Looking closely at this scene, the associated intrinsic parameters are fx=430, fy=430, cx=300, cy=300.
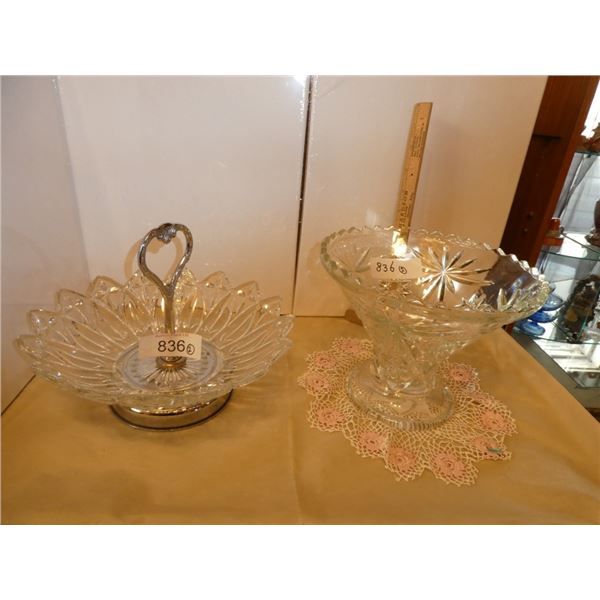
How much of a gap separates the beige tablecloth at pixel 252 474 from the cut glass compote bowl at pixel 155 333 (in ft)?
→ 0.14

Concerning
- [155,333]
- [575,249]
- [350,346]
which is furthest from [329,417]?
[575,249]

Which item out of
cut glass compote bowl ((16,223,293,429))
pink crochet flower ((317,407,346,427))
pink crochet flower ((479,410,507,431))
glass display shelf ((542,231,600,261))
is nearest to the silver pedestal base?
cut glass compote bowl ((16,223,293,429))

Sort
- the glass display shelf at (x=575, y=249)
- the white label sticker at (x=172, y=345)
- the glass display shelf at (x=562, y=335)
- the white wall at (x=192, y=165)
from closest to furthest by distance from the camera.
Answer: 1. the white label sticker at (x=172, y=345)
2. the white wall at (x=192, y=165)
3. the glass display shelf at (x=575, y=249)
4. the glass display shelf at (x=562, y=335)

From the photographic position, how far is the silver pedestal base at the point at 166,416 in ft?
1.75

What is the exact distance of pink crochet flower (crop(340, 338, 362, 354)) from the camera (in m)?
0.71

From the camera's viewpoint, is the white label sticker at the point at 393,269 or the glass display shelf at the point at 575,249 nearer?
the white label sticker at the point at 393,269

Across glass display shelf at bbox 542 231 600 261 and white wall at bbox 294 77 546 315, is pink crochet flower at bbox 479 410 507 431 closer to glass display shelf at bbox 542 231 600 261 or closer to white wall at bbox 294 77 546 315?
white wall at bbox 294 77 546 315

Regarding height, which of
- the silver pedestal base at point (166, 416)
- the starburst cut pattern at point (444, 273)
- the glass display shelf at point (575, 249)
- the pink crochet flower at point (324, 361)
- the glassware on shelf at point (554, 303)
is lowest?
the glassware on shelf at point (554, 303)

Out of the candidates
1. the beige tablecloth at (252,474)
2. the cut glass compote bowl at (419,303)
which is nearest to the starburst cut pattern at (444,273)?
the cut glass compote bowl at (419,303)

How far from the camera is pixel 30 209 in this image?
0.58 metres

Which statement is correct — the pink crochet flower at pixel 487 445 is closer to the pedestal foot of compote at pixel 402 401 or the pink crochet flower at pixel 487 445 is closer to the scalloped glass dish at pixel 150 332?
the pedestal foot of compote at pixel 402 401

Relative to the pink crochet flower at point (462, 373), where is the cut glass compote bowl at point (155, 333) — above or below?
above

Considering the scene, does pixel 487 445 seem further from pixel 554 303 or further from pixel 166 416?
pixel 554 303
